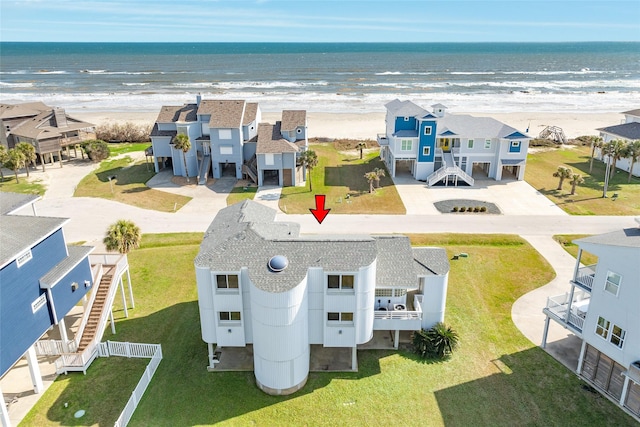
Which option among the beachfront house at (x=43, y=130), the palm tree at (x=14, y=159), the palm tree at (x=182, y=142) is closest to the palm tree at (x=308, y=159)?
the palm tree at (x=182, y=142)

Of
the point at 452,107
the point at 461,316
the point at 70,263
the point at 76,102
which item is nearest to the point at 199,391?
the point at 70,263

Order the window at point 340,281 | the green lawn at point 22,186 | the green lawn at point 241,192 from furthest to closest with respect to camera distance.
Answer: the green lawn at point 22,186
the green lawn at point 241,192
the window at point 340,281

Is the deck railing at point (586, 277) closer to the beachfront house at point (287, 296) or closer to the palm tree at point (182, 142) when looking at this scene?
the beachfront house at point (287, 296)

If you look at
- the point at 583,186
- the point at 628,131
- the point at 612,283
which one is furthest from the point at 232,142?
the point at 628,131

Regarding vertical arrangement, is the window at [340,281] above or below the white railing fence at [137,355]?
above

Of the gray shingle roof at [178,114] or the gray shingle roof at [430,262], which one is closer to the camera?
the gray shingle roof at [430,262]

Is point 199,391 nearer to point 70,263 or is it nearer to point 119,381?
point 119,381
